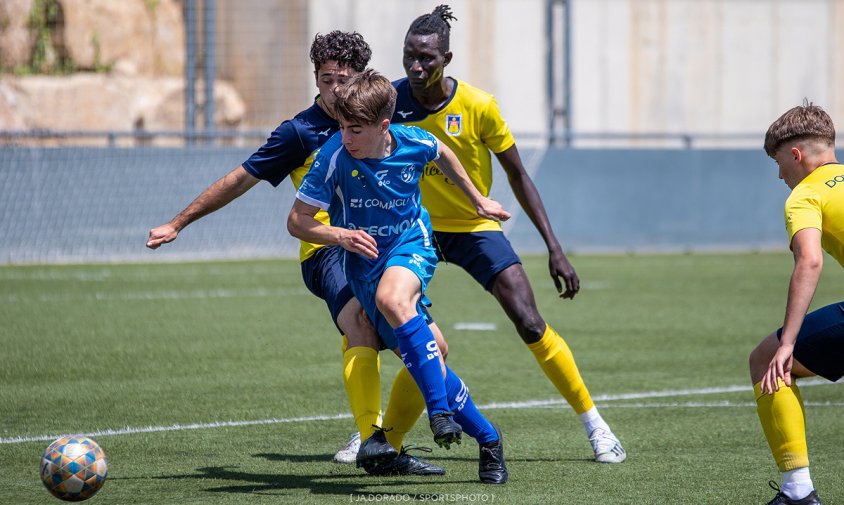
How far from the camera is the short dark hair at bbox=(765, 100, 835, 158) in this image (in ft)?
15.4

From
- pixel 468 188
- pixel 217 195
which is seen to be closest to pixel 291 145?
pixel 217 195

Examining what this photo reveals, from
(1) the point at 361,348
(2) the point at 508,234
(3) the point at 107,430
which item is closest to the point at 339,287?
(1) the point at 361,348

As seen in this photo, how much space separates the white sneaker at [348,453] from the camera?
592 cm

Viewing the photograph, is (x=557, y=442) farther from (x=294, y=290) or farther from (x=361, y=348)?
(x=294, y=290)

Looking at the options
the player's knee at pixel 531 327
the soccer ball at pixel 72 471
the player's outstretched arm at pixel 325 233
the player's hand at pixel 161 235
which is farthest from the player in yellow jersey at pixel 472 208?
the soccer ball at pixel 72 471

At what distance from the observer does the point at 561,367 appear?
6.13m

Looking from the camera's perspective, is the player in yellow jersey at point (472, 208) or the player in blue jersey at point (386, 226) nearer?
the player in blue jersey at point (386, 226)

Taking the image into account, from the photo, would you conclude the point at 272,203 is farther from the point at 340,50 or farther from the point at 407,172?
the point at 407,172

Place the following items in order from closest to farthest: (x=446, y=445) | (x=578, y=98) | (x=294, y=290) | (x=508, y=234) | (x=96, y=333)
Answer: (x=446, y=445)
(x=96, y=333)
(x=294, y=290)
(x=508, y=234)
(x=578, y=98)

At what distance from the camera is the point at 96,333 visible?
1034cm

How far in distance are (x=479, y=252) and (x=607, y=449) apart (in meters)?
1.16

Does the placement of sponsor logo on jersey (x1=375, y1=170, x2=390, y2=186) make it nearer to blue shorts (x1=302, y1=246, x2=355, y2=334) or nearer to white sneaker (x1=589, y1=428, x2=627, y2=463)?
blue shorts (x1=302, y1=246, x2=355, y2=334)

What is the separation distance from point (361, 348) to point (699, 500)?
161cm

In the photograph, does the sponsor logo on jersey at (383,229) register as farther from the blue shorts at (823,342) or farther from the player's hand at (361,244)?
the blue shorts at (823,342)
